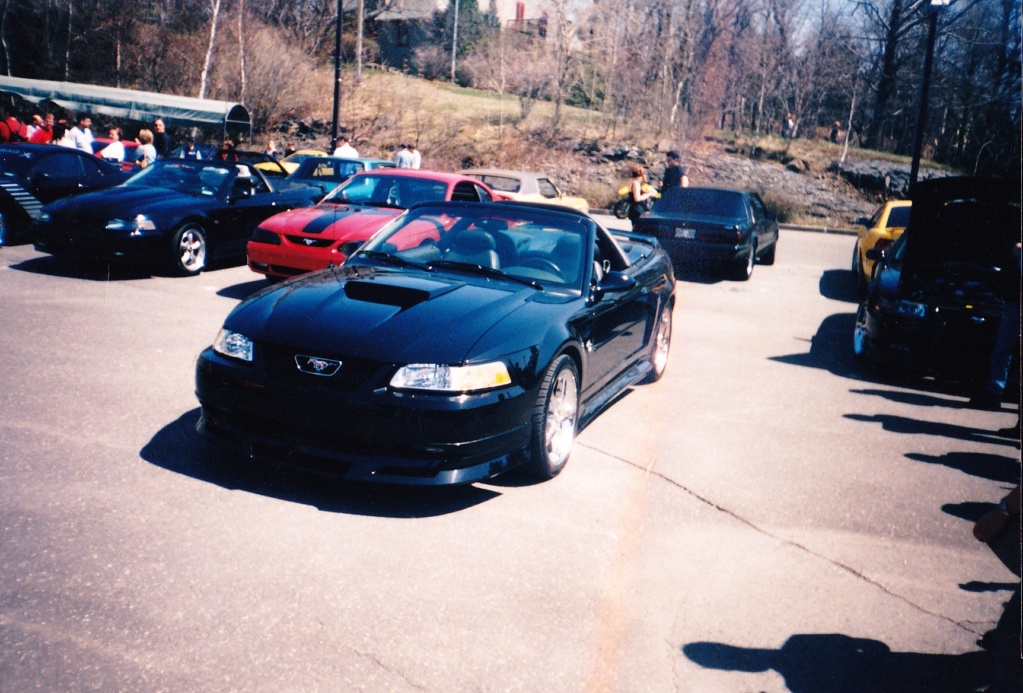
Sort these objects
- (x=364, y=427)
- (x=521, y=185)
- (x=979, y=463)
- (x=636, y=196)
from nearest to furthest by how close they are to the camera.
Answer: (x=364, y=427) < (x=979, y=463) < (x=636, y=196) < (x=521, y=185)

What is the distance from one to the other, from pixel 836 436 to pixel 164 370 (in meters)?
5.22

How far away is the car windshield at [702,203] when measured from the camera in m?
15.3

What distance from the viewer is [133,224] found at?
10.9 m

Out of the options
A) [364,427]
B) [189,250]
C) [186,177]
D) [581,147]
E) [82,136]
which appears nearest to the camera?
[364,427]

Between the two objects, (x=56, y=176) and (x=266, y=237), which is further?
(x=56, y=176)

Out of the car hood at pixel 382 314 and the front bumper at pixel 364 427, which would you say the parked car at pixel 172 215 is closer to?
the car hood at pixel 382 314

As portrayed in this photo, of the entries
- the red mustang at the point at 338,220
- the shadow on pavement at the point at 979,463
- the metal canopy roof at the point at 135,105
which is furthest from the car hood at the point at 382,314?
the metal canopy roof at the point at 135,105

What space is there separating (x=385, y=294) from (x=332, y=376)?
886 millimetres

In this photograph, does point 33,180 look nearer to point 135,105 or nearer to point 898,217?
point 898,217

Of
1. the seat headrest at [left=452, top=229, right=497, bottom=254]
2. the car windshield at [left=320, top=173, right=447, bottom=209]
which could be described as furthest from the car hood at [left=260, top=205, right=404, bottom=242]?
the seat headrest at [left=452, top=229, right=497, bottom=254]

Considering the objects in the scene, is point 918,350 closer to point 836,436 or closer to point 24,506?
point 836,436

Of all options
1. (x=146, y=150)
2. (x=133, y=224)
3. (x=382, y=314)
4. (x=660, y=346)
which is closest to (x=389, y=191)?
(x=133, y=224)

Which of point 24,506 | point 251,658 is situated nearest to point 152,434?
point 24,506

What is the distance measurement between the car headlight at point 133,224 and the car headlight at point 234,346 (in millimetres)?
6552
